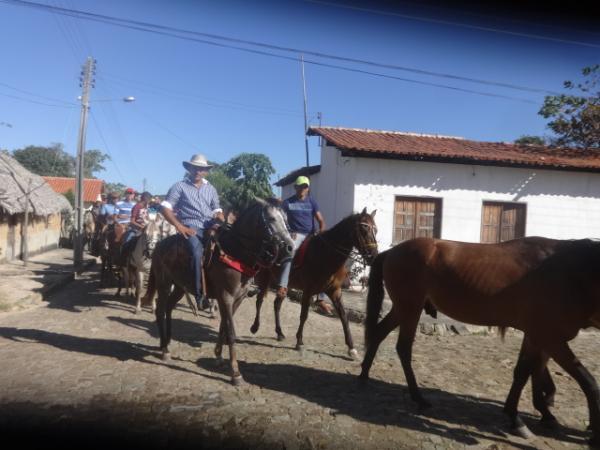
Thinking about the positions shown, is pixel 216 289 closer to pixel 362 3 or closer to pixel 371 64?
pixel 362 3

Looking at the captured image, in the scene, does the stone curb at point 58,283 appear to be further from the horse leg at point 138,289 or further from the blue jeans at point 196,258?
the blue jeans at point 196,258

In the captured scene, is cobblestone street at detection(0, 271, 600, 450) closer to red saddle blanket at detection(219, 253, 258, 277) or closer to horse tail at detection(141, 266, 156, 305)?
horse tail at detection(141, 266, 156, 305)

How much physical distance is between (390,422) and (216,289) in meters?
2.36

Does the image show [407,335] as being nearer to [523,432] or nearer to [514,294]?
[514,294]

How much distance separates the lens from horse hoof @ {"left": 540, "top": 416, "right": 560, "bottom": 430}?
13.5ft

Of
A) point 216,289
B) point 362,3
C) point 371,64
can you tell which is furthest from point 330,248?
point 371,64

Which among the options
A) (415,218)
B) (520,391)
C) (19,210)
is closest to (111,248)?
(19,210)

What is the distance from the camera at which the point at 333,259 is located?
6363 mm

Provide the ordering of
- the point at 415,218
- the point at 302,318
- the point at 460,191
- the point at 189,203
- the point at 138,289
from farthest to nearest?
the point at 460,191
the point at 415,218
the point at 138,289
the point at 302,318
the point at 189,203

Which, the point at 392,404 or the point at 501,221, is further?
the point at 501,221

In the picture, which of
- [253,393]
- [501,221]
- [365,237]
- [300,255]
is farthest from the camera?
[501,221]

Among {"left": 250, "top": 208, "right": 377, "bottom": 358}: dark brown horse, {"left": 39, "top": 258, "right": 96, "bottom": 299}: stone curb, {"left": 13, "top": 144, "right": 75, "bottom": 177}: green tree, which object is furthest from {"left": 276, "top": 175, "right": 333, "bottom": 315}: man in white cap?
{"left": 13, "top": 144, "right": 75, "bottom": 177}: green tree

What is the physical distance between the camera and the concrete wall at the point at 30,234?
14.6 meters

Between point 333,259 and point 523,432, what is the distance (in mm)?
3162
